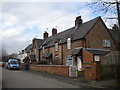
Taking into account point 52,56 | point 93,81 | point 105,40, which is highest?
point 105,40

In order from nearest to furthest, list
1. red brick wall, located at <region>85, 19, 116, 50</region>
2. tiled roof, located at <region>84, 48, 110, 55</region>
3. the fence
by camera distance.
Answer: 1. the fence
2. tiled roof, located at <region>84, 48, 110, 55</region>
3. red brick wall, located at <region>85, 19, 116, 50</region>

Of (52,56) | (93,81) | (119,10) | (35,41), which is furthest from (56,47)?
(119,10)

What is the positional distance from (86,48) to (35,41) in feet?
83.7

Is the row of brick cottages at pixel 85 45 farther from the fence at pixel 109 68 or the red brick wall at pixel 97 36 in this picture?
the fence at pixel 109 68

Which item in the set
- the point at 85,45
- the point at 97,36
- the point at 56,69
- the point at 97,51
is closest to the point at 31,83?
the point at 56,69

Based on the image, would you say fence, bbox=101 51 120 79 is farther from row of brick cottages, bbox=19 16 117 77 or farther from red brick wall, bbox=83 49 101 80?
row of brick cottages, bbox=19 16 117 77

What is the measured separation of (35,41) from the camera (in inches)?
2110

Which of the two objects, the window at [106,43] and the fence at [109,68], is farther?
the window at [106,43]

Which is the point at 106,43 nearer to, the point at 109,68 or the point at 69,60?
the point at 69,60

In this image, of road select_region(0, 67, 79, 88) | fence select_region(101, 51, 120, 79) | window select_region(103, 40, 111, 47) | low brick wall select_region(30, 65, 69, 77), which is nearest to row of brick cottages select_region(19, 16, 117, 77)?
window select_region(103, 40, 111, 47)

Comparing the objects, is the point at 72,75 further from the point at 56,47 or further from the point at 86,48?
the point at 56,47

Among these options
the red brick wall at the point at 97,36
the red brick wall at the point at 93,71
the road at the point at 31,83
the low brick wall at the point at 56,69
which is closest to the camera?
the road at the point at 31,83

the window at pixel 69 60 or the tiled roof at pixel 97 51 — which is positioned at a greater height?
the tiled roof at pixel 97 51

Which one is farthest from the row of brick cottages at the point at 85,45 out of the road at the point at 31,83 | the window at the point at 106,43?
the road at the point at 31,83
